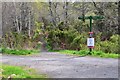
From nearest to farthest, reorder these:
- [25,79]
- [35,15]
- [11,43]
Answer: [25,79], [11,43], [35,15]

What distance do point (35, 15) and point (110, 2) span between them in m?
11.9

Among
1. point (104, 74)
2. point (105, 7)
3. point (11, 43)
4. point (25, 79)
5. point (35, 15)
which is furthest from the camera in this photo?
point (35, 15)

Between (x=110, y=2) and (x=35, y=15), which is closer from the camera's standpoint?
(x=110, y=2)

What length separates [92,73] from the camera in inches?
258

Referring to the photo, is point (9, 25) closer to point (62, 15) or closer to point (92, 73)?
point (62, 15)

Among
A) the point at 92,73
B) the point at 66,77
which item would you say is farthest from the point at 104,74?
the point at 66,77

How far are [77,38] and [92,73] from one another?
35.0 feet

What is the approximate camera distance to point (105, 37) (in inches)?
772

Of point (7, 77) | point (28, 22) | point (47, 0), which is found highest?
point (47, 0)

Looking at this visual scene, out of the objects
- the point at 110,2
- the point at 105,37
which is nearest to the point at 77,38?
the point at 105,37

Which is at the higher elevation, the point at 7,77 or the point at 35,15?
the point at 35,15

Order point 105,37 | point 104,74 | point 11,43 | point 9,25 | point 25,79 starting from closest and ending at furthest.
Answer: point 25,79 < point 104,74 < point 11,43 < point 105,37 < point 9,25

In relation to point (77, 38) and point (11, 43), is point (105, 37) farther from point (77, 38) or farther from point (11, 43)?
point (11, 43)

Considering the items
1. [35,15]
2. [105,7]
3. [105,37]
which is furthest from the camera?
[35,15]
